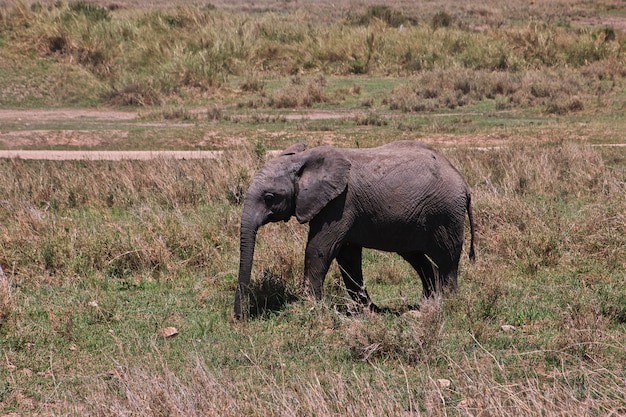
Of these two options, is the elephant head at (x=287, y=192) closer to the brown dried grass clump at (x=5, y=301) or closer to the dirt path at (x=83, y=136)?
the brown dried grass clump at (x=5, y=301)

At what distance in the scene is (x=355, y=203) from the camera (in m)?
7.99

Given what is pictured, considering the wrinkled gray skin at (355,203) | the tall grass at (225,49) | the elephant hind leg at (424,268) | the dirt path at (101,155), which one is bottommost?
the tall grass at (225,49)

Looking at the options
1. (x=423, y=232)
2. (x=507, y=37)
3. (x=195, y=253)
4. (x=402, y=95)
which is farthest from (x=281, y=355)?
(x=507, y=37)

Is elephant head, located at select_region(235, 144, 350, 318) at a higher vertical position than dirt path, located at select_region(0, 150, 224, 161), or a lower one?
higher

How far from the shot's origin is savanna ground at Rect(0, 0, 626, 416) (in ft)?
20.5

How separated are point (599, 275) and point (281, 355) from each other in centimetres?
404

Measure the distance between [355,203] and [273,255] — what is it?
1909 millimetres

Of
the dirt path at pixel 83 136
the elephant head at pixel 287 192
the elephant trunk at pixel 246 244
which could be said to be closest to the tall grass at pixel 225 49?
the dirt path at pixel 83 136

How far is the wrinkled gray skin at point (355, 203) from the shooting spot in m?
7.88

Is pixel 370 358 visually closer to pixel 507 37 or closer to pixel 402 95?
pixel 402 95

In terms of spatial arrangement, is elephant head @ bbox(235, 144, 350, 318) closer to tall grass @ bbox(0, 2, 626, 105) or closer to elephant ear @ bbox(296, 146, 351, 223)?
elephant ear @ bbox(296, 146, 351, 223)

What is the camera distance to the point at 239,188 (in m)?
13.2

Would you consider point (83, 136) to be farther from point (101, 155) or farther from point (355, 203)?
point (355, 203)

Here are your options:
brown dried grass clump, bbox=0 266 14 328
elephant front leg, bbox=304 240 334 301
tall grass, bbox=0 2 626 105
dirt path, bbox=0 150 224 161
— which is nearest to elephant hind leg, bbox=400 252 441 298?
elephant front leg, bbox=304 240 334 301
